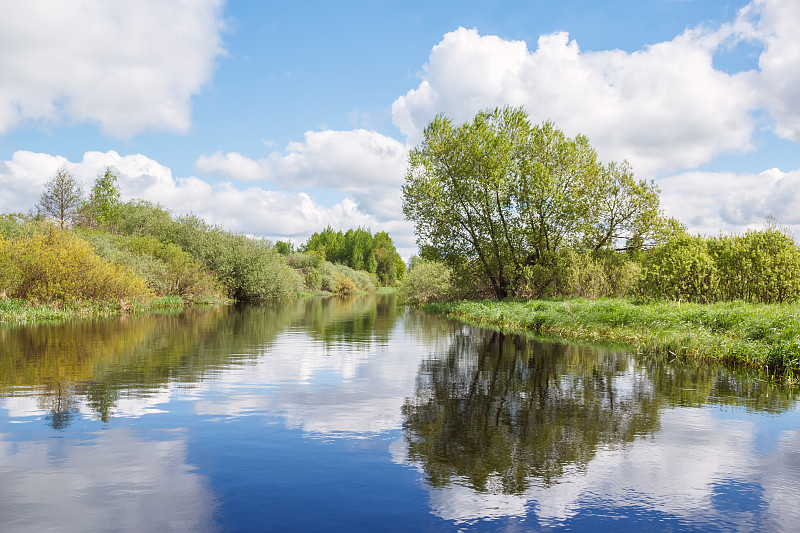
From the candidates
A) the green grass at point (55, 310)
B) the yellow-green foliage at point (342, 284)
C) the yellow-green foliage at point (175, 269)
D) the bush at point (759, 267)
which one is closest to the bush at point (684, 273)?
the bush at point (759, 267)

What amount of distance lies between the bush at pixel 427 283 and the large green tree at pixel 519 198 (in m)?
13.4

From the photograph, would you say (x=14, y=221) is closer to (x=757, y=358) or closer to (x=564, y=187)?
(x=564, y=187)

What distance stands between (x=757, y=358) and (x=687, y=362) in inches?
86.1

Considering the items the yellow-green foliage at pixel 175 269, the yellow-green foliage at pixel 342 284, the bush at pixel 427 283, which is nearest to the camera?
the yellow-green foliage at pixel 175 269

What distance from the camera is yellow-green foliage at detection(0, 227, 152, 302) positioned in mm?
33781

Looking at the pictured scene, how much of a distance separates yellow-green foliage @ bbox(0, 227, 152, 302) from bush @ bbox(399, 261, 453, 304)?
3279 centimetres

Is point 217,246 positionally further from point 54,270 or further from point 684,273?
point 684,273

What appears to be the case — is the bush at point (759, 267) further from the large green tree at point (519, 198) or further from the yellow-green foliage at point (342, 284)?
the yellow-green foliage at point (342, 284)

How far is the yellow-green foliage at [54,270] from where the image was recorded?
33.8 meters

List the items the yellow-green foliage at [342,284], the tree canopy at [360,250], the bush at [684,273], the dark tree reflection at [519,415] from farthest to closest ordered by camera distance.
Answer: the tree canopy at [360,250] < the yellow-green foliage at [342,284] < the bush at [684,273] < the dark tree reflection at [519,415]

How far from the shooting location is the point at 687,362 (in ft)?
58.4

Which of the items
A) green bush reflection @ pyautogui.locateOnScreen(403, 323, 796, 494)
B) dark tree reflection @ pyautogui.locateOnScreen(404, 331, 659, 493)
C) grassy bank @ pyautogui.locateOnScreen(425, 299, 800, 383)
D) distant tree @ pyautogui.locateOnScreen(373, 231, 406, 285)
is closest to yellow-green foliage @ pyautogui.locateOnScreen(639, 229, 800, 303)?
grassy bank @ pyautogui.locateOnScreen(425, 299, 800, 383)

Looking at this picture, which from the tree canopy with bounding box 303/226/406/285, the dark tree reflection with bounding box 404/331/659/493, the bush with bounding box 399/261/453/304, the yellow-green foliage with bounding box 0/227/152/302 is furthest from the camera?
the tree canopy with bounding box 303/226/406/285

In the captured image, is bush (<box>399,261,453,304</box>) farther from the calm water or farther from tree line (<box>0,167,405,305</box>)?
the calm water
